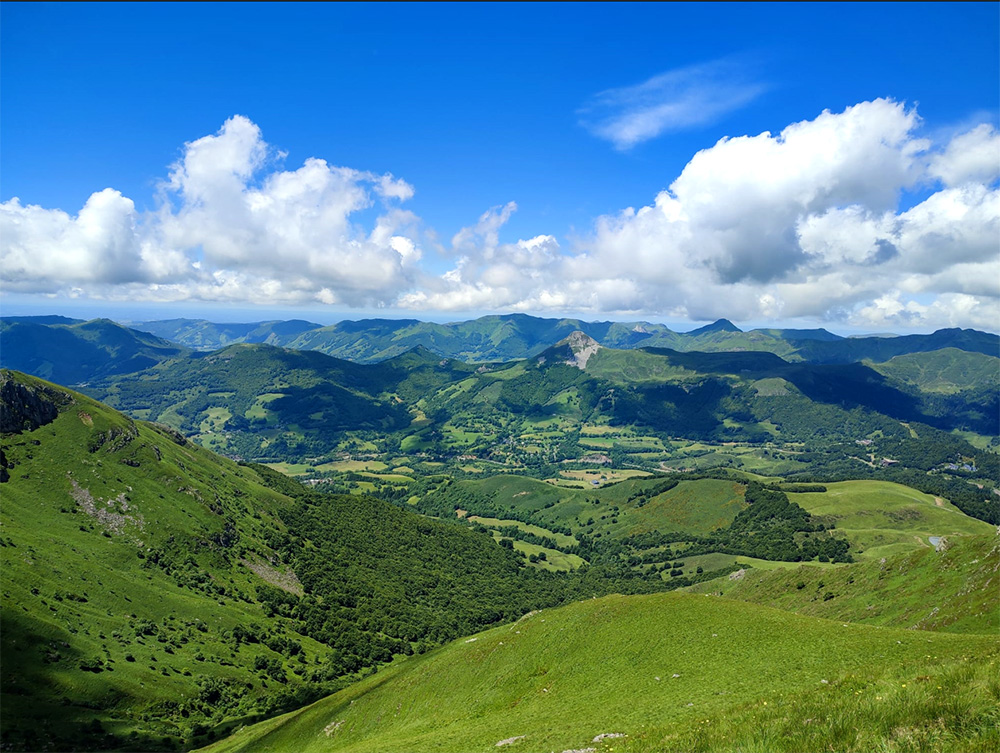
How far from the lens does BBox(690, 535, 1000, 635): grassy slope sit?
8081 cm

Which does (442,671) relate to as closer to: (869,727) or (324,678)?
(869,727)

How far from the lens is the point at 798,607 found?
14275 centimetres

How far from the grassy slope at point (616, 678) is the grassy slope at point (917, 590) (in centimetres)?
3783

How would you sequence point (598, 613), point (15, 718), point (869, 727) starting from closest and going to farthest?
point (869, 727)
point (598, 613)
point (15, 718)

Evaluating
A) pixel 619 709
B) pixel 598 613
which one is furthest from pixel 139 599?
pixel 619 709

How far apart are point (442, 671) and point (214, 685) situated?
9177 centimetres

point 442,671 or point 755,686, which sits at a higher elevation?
point 755,686

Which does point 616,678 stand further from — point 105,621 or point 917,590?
point 105,621

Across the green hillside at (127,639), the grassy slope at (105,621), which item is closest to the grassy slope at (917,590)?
the green hillside at (127,639)

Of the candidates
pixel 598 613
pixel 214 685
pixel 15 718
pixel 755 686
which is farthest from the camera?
pixel 214 685

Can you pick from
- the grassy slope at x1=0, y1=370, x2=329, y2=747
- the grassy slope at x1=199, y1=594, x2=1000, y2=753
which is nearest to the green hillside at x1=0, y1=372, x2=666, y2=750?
the grassy slope at x1=0, y1=370, x2=329, y2=747

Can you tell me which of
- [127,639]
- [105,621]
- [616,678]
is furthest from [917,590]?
[105,621]

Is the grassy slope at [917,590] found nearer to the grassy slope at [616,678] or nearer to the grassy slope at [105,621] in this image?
the grassy slope at [616,678]

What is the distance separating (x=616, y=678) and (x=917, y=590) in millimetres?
90344
